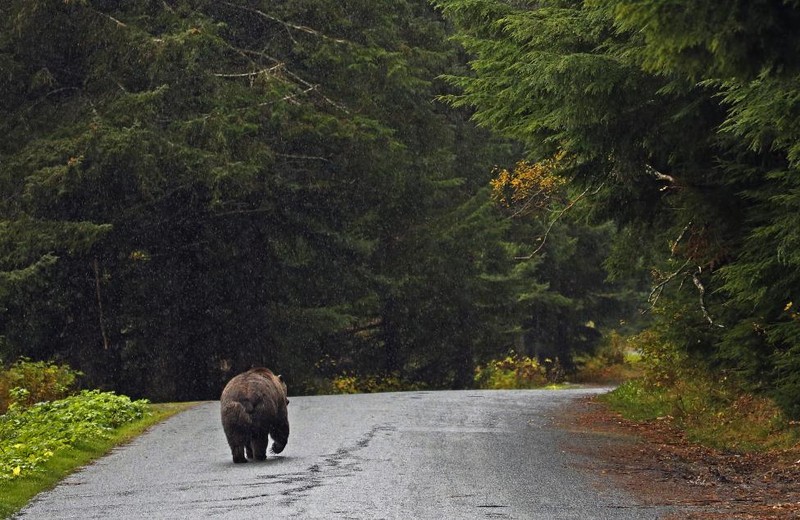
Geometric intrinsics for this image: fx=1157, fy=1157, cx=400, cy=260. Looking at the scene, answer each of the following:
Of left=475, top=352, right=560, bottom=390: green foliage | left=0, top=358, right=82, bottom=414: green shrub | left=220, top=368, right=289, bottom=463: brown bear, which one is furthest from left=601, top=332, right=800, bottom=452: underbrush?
left=475, top=352, right=560, bottom=390: green foliage

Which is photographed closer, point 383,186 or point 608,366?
point 383,186

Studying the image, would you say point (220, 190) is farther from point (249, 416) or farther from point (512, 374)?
point (512, 374)

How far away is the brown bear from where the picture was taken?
13203 mm

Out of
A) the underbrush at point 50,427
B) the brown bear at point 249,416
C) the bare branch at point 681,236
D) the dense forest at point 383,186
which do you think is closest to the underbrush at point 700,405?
the dense forest at point 383,186

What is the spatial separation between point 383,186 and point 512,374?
11341 mm

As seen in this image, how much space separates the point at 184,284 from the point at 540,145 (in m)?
17.1

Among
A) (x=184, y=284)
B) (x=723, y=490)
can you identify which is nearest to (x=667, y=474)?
(x=723, y=490)

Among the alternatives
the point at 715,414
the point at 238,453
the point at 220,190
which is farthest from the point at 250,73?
the point at 238,453

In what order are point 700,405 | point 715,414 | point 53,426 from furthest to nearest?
1. point 700,405
2. point 715,414
3. point 53,426

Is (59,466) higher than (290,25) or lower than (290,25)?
lower

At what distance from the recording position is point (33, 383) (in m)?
24.0

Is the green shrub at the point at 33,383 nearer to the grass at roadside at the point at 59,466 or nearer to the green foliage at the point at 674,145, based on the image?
the grass at roadside at the point at 59,466

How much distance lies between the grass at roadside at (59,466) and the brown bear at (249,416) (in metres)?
2.02

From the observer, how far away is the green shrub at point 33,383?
22.6 meters
